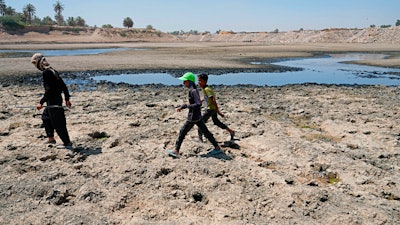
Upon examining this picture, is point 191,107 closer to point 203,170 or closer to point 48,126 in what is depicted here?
point 203,170

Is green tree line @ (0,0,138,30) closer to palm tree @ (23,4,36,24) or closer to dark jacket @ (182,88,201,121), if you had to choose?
palm tree @ (23,4,36,24)

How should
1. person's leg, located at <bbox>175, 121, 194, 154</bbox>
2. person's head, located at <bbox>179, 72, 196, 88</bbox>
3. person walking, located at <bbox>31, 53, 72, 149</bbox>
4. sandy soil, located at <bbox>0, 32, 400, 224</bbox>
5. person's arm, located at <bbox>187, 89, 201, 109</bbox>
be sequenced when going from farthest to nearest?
person's leg, located at <bbox>175, 121, 194, 154</bbox>
person walking, located at <bbox>31, 53, 72, 149</bbox>
person's arm, located at <bbox>187, 89, 201, 109</bbox>
person's head, located at <bbox>179, 72, 196, 88</bbox>
sandy soil, located at <bbox>0, 32, 400, 224</bbox>

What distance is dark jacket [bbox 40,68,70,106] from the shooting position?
6.20m

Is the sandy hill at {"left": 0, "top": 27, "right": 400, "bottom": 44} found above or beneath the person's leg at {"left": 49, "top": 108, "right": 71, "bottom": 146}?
above

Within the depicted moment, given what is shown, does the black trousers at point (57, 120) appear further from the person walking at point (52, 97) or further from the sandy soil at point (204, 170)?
the sandy soil at point (204, 170)

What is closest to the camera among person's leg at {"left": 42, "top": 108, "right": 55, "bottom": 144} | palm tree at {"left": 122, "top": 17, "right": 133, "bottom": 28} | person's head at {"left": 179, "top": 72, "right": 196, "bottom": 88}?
person's head at {"left": 179, "top": 72, "right": 196, "bottom": 88}

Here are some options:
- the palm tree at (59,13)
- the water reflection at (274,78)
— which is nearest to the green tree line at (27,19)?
the palm tree at (59,13)

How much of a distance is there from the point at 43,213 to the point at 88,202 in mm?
603

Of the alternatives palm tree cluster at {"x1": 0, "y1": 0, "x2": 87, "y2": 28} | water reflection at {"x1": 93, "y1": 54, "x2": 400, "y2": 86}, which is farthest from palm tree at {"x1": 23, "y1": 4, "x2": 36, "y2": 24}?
water reflection at {"x1": 93, "y1": 54, "x2": 400, "y2": 86}

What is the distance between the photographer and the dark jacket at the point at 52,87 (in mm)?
6203

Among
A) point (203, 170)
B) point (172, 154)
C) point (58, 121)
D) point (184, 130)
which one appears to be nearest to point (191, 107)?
point (184, 130)

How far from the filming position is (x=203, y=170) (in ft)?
19.0

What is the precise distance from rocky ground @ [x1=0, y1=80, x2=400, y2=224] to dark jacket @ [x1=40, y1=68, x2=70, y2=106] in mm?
1032

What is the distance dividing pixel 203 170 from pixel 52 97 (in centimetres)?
327
